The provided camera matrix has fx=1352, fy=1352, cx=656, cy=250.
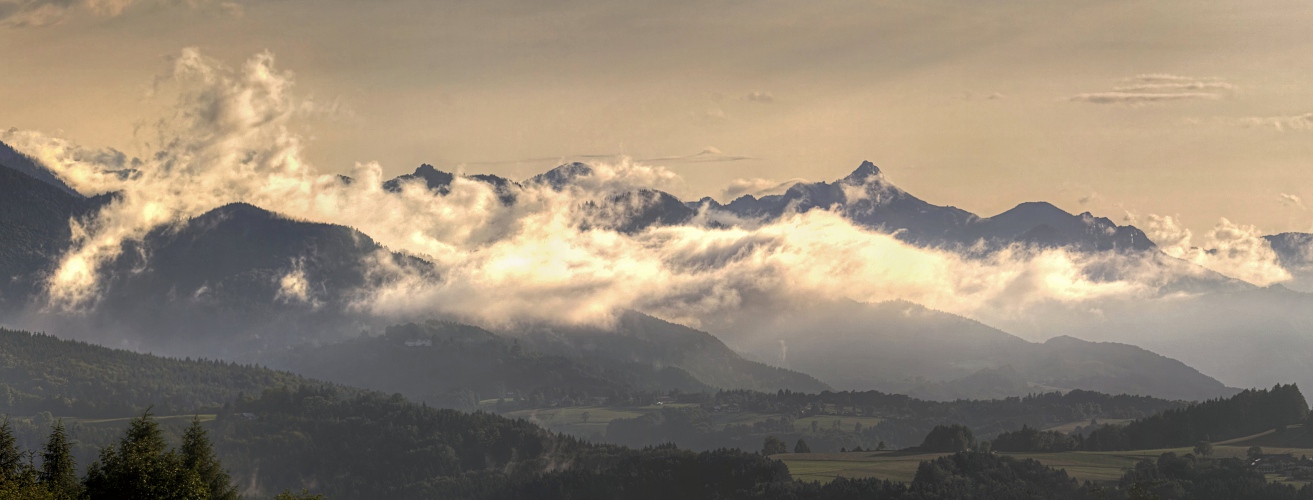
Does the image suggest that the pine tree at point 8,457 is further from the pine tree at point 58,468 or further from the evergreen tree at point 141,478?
the evergreen tree at point 141,478

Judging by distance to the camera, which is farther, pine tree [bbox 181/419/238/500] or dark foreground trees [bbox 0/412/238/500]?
pine tree [bbox 181/419/238/500]

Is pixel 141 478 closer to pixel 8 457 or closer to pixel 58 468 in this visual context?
pixel 58 468

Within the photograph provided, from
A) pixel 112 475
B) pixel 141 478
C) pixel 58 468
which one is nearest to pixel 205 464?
pixel 58 468

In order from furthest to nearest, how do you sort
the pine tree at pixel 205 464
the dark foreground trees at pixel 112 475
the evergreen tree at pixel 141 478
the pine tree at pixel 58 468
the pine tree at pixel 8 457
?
1. the pine tree at pixel 205 464
2. the pine tree at pixel 58 468
3. the pine tree at pixel 8 457
4. the evergreen tree at pixel 141 478
5. the dark foreground trees at pixel 112 475

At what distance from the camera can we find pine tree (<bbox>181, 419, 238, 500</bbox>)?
14162 centimetres

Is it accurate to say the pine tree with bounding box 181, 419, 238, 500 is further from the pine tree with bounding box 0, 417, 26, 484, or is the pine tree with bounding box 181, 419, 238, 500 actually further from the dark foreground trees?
the pine tree with bounding box 0, 417, 26, 484

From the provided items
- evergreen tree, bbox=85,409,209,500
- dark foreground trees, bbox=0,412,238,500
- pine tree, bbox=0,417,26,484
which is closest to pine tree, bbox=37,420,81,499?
dark foreground trees, bbox=0,412,238,500

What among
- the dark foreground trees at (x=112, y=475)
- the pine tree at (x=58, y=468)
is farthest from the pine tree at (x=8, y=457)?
the pine tree at (x=58, y=468)

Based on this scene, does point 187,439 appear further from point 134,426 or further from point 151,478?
point 151,478

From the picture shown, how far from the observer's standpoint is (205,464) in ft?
479

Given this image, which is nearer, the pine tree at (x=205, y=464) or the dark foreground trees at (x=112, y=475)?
the dark foreground trees at (x=112, y=475)

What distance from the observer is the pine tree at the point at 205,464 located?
14162 cm

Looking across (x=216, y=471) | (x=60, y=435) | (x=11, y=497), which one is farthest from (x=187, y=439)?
(x=11, y=497)

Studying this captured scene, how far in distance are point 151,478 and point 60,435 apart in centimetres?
1321
